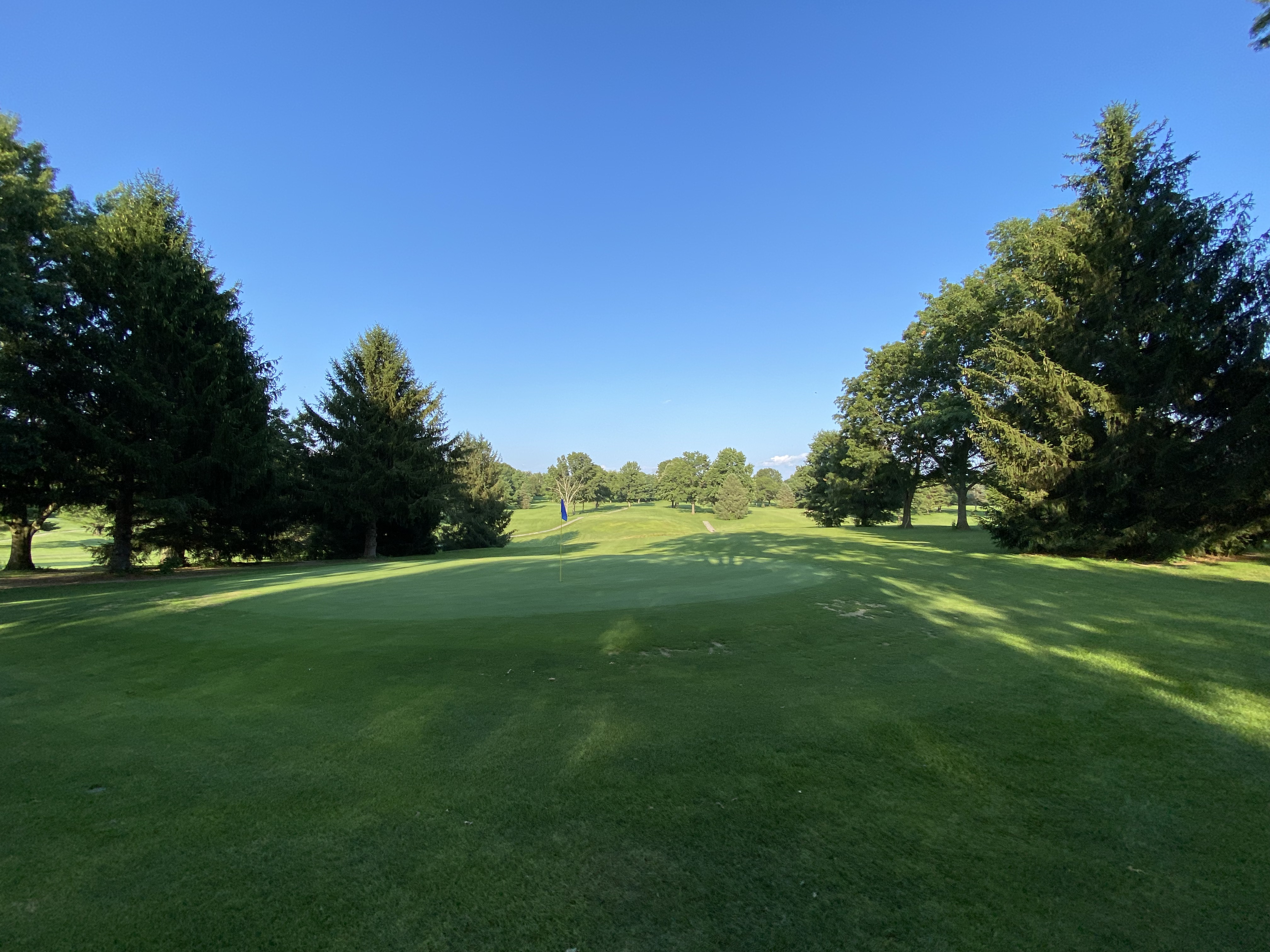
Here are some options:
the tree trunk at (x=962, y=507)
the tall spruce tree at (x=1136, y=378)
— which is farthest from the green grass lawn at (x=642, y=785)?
the tree trunk at (x=962, y=507)

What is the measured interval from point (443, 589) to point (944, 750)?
1023 cm

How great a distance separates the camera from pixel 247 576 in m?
16.3

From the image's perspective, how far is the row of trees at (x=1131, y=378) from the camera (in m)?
15.3

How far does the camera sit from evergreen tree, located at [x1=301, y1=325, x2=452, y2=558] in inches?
974

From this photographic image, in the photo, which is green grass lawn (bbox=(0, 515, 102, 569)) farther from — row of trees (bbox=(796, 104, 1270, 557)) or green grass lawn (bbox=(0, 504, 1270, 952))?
row of trees (bbox=(796, 104, 1270, 557))

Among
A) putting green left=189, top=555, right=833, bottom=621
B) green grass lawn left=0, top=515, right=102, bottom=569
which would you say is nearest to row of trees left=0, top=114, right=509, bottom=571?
putting green left=189, top=555, right=833, bottom=621

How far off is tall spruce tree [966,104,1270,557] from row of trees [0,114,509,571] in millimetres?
27153

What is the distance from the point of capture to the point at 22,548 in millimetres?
20438

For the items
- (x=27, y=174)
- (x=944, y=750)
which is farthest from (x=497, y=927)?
(x=27, y=174)

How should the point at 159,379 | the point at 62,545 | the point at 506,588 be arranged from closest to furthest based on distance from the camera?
the point at 506,588, the point at 159,379, the point at 62,545

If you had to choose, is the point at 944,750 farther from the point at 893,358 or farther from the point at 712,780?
the point at 893,358

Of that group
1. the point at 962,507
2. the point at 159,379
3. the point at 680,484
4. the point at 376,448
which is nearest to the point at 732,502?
the point at 680,484

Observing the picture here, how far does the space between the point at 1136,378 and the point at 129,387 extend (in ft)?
102

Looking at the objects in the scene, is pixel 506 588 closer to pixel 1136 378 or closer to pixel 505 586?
pixel 505 586
